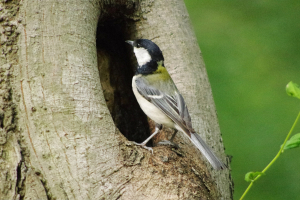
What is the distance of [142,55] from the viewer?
2.76 meters

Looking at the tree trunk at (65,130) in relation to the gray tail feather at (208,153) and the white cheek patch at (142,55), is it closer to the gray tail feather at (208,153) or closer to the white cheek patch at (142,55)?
the gray tail feather at (208,153)

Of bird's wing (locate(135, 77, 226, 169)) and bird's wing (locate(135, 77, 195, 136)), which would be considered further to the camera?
bird's wing (locate(135, 77, 195, 136))

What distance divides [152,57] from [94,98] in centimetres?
77

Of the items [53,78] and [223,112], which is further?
[223,112]

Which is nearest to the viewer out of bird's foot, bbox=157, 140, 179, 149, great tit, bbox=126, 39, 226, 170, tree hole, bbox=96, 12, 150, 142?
bird's foot, bbox=157, 140, 179, 149

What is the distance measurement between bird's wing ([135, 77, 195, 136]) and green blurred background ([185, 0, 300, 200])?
81.4 inches

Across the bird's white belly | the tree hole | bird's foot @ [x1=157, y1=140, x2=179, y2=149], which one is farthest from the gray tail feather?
the tree hole

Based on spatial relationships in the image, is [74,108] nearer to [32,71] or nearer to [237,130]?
[32,71]

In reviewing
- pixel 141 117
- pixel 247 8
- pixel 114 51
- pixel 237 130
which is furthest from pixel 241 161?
pixel 247 8

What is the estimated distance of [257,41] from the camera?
5500mm

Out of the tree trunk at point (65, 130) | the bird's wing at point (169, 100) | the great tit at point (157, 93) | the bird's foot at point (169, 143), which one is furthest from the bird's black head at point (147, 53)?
the bird's foot at point (169, 143)

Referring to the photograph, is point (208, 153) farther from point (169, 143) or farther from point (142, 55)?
point (142, 55)

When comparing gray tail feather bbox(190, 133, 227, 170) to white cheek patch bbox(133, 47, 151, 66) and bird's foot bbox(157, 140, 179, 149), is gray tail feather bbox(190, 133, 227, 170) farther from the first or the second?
white cheek patch bbox(133, 47, 151, 66)

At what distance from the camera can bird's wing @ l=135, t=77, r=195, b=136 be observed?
237 centimetres
